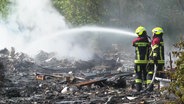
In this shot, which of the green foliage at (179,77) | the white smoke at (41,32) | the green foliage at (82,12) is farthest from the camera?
the green foliage at (82,12)

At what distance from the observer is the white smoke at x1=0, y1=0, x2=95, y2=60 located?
24.4 meters

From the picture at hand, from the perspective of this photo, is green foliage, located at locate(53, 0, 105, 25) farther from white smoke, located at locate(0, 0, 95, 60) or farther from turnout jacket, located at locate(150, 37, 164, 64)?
turnout jacket, located at locate(150, 37, 164, 64)

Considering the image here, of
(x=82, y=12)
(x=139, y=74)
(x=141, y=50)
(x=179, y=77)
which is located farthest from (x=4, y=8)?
(x=179, y=77)

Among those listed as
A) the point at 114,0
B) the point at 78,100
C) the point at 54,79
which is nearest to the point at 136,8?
the point at 114,0

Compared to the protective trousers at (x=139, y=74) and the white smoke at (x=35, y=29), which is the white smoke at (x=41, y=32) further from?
the protective trousers at (x=139, y=74)

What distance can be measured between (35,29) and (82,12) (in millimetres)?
3853

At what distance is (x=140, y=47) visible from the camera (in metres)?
9.96

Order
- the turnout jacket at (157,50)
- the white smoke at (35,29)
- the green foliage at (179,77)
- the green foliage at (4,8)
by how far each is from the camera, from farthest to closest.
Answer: the green foliage at (4,8) < the white smoke at (35,29) < the turnout jacket at (157,50) < the green foliage at (179,77)

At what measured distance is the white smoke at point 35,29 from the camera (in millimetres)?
24375

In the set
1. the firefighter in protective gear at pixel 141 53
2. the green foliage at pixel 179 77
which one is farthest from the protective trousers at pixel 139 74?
the green foliage at pixel 179 77

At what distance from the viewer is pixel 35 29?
93.2 ft

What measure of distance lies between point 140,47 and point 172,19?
18.7 metres

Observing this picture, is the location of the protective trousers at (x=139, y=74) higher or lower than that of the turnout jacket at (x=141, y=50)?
lower

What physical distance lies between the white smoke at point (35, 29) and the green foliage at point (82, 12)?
3.08 feet
